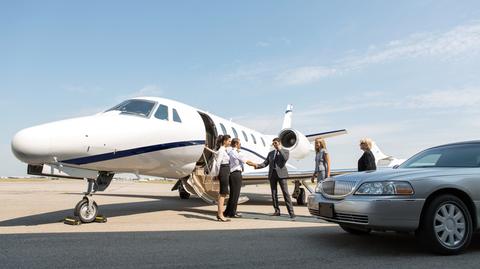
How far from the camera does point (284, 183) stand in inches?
363

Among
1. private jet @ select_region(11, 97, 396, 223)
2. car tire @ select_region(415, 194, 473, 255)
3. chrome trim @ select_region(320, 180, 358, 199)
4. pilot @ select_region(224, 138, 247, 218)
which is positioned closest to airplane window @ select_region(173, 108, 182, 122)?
private jet @ select_region(11, 97, 396, 223)

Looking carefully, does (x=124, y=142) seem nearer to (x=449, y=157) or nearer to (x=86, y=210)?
(x=86, y=210)

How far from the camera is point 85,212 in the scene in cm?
811

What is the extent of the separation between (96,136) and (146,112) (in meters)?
1.73

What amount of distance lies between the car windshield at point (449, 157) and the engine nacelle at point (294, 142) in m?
10.2

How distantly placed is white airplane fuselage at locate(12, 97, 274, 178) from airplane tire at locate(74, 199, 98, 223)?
72 cm

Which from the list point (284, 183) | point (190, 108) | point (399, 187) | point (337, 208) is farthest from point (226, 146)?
point (399, 187)

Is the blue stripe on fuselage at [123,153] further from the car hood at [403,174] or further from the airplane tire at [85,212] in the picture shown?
the car hood at [403,174]

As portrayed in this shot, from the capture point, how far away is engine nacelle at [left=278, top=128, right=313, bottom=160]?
1703cm

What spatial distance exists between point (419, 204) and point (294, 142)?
1204 cm

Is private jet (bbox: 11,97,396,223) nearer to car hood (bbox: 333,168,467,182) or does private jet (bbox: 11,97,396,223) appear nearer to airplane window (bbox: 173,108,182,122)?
airplane window (bbox: 173,108,182,122)

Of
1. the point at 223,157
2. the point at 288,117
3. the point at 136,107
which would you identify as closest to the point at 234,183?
the point at 223,157

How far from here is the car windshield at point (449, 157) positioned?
5999mm

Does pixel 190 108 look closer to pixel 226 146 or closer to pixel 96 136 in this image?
pixel 226 146
